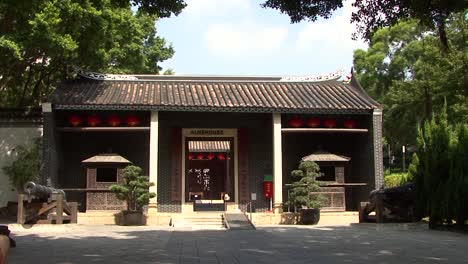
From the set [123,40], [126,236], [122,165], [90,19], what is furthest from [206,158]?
[126,236]

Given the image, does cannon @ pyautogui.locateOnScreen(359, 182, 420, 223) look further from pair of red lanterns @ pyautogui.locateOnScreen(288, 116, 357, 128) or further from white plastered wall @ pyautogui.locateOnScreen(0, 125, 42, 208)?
white plastered wall @ pyautogui.locateOnScreen(0, 125, 42, 208)

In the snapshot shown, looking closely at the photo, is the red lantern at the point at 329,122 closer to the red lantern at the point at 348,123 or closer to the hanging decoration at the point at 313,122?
the hanging decoration at the point at 313,122

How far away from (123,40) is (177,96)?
15.3 feet

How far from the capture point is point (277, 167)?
17047mm

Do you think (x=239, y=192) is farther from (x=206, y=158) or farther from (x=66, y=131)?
(x=206, y=158)

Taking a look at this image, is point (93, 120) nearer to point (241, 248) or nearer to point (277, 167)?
point (277, 167)

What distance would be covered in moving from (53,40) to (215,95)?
18.8 feet

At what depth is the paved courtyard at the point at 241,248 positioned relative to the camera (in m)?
7.65

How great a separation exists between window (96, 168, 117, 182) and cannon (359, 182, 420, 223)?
26.2 ft

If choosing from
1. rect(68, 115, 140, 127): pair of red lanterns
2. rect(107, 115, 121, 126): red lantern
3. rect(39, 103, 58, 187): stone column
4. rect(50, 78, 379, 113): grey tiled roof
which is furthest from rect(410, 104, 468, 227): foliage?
rect(39, 103, 58, 187): stone column

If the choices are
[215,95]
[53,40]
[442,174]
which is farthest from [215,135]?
[442,174]

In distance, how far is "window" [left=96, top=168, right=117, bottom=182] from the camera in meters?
17.0

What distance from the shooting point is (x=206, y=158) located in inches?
1035

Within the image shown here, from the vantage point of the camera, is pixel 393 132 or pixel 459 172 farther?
pixel 393 132
